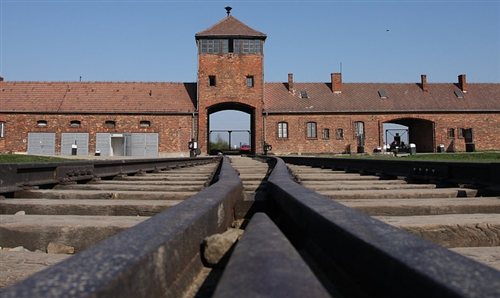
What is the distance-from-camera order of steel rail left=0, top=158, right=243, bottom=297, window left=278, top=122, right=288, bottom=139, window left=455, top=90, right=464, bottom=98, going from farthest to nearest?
1. window left=455, top=90, right=464, bottom=98
2. window left=278, top=122, right=288, bottom=139
3. steel rail left=0, top=158, right=243, bottom=297

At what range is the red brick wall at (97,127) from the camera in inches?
1312

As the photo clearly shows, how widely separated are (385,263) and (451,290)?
0.71ft

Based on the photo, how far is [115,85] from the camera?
36438mm

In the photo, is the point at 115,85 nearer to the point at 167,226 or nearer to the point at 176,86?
the point at 176,86

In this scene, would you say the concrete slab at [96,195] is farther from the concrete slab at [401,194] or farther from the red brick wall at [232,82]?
the red brick wall at [232,82]

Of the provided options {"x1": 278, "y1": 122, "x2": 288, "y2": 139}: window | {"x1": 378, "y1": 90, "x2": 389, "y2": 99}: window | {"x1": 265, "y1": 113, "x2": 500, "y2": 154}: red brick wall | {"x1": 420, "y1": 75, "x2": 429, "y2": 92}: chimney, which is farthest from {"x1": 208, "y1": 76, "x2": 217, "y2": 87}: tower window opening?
{"x1": 420, "y1": 75, "x2": 429, "y2": 92}: chimney

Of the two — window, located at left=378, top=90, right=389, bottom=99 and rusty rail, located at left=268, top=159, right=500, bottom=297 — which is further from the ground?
window, located at left=378, top=90, right=389, bottom=99

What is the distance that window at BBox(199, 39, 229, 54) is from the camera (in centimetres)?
3434

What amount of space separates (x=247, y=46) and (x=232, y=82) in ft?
10.9

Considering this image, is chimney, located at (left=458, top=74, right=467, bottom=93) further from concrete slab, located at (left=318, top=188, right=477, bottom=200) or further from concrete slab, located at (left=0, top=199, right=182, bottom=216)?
concrete slab, located at (left=0, top=199, right=182, bottom=216)

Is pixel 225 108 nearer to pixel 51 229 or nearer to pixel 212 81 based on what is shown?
pixel 212 81

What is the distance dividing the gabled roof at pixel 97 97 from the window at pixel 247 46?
Answer: 553 cm

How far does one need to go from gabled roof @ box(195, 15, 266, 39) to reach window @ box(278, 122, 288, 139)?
24.6ft

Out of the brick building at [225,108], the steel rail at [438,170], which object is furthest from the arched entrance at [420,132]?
the steel rail at [438,170]
